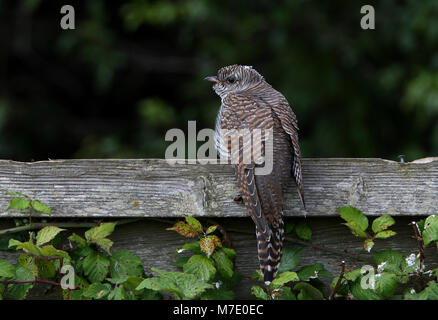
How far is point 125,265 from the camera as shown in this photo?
2275mm

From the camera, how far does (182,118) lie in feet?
23.9

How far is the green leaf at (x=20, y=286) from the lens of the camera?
87.0 inches

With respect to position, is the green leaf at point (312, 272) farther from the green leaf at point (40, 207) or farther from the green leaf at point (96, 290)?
the green leaf at point (40, 207)

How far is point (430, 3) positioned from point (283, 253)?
4391 mm

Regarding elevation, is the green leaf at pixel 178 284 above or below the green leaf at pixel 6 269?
below

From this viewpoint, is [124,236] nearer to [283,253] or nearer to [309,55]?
[283,253]

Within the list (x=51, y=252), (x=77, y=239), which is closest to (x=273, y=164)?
(x=77, y=239)

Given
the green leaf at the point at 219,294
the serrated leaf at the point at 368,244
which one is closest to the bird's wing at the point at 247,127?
the green leaf at the point at 219,294

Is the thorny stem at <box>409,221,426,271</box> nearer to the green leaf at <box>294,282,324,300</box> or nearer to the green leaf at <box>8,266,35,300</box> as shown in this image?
the green leaf at <box>294,282,324,300</box>

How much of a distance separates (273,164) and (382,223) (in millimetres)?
503

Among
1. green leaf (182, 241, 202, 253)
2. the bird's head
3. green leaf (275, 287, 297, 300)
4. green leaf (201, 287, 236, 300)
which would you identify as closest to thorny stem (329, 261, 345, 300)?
green leaf (275, 287, 297, 300)

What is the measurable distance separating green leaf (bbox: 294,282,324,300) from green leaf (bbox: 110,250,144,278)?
23.7 inches

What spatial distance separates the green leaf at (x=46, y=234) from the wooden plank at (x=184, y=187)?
0.28ft

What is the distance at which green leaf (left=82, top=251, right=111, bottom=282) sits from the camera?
7.39 feet
